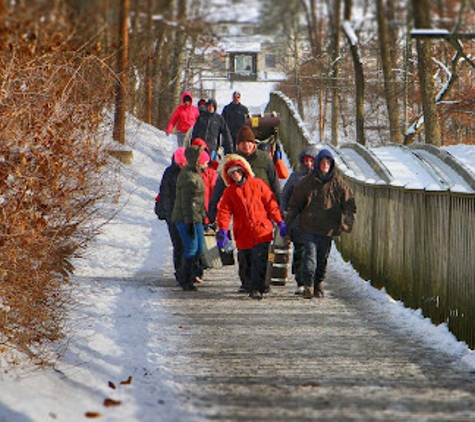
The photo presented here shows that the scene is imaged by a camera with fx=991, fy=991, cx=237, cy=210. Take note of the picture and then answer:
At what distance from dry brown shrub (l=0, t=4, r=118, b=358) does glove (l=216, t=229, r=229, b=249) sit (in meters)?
2.43

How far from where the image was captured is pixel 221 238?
11.9 metres

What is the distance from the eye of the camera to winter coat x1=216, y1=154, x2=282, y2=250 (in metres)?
11.5

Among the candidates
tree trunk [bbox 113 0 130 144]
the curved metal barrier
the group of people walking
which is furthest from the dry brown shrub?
the curved metal barrier

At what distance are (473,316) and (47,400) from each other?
3695 mm

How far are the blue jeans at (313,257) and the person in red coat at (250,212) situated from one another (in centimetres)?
44

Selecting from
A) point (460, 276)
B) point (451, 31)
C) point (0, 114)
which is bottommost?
point (460, 276)

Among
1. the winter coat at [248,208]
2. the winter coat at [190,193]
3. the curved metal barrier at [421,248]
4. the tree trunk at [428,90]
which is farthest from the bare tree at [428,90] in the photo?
the winter coat at [248,208]

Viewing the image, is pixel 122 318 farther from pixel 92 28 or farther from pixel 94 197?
pixel 92 28

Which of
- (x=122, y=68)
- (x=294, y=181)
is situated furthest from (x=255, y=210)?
(x=122, y=68)

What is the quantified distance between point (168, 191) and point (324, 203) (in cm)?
231

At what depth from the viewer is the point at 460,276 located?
Answer: 864cm

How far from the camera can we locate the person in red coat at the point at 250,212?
453 inches

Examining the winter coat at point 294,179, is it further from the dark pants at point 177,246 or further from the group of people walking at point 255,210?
the dark pants at point 177,246

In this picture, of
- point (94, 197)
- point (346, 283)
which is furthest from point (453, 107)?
point (94, 197)
